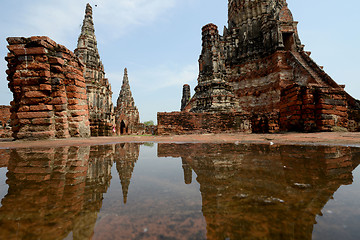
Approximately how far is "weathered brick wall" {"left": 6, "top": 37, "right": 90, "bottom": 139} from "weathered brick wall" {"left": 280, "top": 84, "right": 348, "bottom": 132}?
238 inches

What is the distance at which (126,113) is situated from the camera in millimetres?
25344

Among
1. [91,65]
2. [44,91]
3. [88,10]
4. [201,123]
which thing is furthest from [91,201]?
[88,10]

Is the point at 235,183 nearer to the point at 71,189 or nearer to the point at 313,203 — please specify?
the point at 313,203

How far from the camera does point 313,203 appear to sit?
634 mm

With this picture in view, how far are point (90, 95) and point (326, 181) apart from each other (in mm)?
18829

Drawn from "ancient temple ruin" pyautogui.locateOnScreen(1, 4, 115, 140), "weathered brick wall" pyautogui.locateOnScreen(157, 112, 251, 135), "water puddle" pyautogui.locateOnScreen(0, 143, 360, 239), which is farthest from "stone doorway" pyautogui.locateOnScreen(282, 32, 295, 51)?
"water puddle" pyautogui.locateOnScreen(0, 143, 360, 239)

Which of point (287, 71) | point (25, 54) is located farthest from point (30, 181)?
point (287, 71)

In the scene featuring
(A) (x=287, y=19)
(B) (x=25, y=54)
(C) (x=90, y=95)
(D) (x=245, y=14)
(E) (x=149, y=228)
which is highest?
(D) (x=245, y=14)

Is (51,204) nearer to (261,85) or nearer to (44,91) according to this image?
(44,91)

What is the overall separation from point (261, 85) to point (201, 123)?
8304 millimetres

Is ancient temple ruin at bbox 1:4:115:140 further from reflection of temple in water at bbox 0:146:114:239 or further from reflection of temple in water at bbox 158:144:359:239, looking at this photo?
reflection of temple in water at bbox 158:144:359:239

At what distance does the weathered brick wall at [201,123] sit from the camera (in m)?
6.70

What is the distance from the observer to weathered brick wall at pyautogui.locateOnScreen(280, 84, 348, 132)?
16.0 feet

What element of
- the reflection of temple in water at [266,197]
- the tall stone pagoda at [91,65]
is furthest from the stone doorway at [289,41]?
the tall stone pagoda at [91,65]
